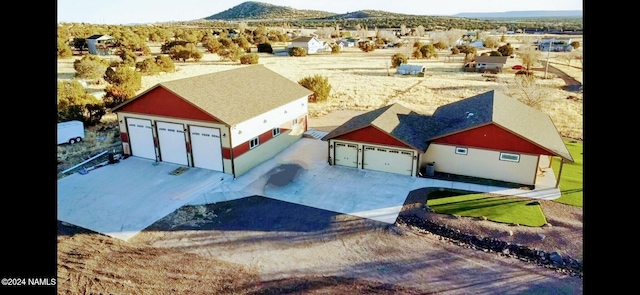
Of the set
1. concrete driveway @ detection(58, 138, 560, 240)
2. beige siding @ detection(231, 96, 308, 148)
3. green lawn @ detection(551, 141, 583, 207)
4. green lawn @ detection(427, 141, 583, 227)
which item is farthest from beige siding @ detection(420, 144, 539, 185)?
beige siding @ detection(231, 96, 308, 148)

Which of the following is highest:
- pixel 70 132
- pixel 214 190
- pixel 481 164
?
pixel 70 132

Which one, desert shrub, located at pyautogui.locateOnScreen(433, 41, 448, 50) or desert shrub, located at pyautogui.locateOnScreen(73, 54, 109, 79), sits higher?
desert shrub, located at pyautogui.locateOnScreen(433, 41, 448, 50)

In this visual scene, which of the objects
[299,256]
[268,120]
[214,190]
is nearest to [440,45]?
[268,120]

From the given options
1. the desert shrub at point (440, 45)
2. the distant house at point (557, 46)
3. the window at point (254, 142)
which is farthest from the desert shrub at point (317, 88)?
the distant house at point (557, 46)

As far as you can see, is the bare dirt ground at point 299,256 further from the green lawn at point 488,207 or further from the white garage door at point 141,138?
the white garage door at point 141,138

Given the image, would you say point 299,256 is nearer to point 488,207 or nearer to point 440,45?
point 488,207

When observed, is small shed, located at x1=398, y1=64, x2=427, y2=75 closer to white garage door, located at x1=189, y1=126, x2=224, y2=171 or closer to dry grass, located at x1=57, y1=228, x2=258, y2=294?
white garage door, located at x1=189, y1=126, x2=224, y2=171
